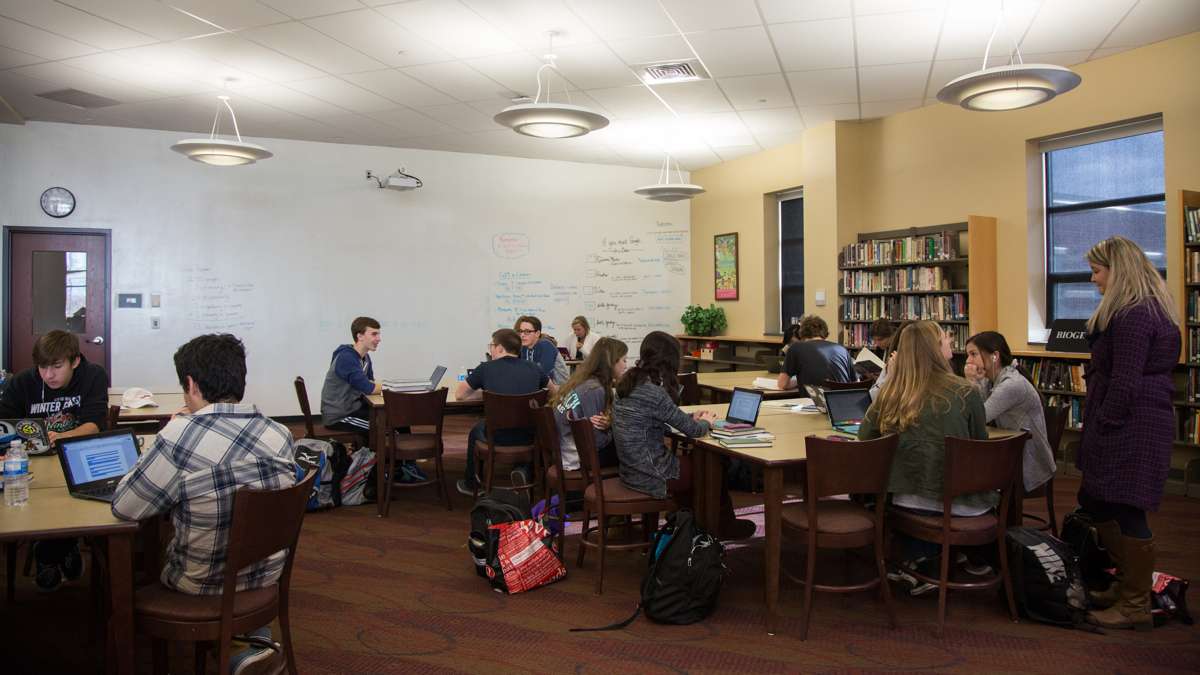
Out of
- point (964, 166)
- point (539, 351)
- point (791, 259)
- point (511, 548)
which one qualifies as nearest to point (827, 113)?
point (964, 166)

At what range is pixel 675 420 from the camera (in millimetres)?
3598

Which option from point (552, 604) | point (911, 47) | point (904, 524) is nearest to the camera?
point (904, 524)

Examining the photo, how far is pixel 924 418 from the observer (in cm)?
320

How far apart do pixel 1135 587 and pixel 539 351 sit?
433cm

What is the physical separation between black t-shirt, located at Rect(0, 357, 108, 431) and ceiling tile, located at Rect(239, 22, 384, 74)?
2961 millimetres

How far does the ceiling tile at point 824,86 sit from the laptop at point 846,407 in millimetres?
3500

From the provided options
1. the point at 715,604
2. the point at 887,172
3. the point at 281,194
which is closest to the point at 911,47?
the point at 887,172

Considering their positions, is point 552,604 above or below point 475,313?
below

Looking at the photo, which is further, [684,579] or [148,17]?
[148,17]

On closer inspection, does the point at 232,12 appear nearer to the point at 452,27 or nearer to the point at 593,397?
the point at 452,27

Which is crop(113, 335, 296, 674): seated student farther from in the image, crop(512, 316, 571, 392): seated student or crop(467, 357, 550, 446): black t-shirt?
crop(512, 316, 571, 392): seated student

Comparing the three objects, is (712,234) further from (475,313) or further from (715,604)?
(715,604)

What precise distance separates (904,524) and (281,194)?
25.8ft

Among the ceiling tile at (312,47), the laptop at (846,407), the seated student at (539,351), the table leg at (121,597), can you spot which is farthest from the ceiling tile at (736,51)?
the table leg at (121,597)
